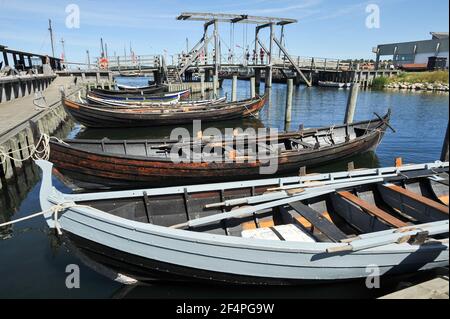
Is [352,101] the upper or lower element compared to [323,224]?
upper

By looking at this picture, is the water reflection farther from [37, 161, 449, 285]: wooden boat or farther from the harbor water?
[37, 161, 449, 285]: wooden boat

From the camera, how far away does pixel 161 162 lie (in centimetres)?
991

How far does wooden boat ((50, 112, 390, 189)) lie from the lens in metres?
9.87

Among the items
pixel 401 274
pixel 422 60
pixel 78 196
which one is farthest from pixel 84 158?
pixel 422 60

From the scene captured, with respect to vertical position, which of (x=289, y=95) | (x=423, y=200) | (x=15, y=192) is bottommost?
(x=15, y=192)

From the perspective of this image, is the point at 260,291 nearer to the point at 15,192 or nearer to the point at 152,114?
the point at 15,192

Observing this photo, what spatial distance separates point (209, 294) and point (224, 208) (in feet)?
5.83

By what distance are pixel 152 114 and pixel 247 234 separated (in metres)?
16.1

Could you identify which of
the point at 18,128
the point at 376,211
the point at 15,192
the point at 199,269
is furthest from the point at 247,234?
the point at 18,128

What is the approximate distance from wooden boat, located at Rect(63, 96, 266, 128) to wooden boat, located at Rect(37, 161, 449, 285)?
603 inches

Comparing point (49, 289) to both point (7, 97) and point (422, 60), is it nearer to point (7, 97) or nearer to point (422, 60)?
point (7, 97)

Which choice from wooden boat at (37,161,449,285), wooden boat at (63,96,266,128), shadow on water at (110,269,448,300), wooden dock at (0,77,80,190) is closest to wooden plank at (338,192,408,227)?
wooden boat at (37,161,449,285)

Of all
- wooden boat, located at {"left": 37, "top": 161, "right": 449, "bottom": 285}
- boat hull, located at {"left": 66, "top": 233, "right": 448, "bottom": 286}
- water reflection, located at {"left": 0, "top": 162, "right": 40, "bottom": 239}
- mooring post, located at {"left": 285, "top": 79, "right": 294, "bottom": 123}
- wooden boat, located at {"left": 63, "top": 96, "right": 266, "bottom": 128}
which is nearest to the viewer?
wooden boat, located at {"left": 37, "top": 161, "right": 449, "bottom": 285}

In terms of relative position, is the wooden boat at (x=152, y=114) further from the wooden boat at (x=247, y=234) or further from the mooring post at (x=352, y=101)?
the wooden boat at (x=247, y=234)
